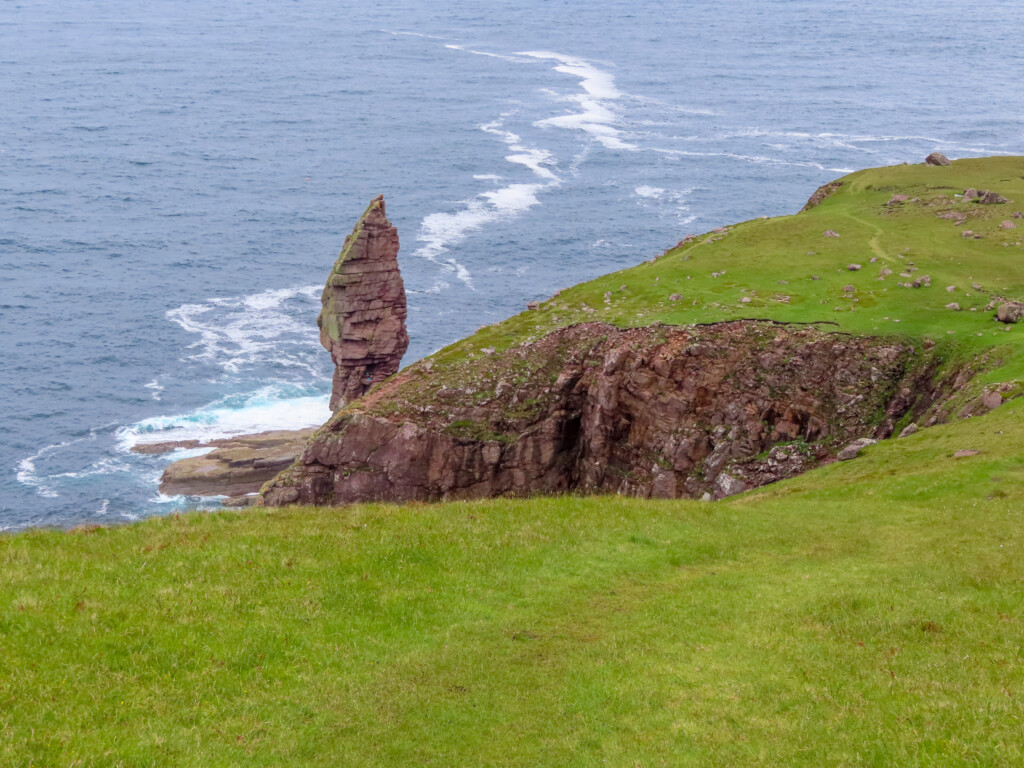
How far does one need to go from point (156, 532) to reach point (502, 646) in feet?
39.2

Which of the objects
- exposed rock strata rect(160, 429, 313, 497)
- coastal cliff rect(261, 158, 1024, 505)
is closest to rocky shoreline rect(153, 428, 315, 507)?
exposed rock strata rect(160, 429, 313, 497)

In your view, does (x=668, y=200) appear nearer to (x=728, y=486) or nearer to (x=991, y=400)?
(x=728, y=486)

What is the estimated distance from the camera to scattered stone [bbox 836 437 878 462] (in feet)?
163

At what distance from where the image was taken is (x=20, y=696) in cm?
1933

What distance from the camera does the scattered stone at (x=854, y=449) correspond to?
49.8 metres

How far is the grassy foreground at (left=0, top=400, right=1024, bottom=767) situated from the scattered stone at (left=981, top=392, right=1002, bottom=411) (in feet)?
48.8

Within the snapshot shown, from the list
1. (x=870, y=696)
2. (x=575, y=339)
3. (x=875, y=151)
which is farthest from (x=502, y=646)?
(x=875, y=151)

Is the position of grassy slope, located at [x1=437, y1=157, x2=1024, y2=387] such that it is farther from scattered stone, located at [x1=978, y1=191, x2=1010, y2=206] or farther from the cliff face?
the cliff face

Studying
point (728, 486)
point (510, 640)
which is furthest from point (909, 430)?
point (510, 640)

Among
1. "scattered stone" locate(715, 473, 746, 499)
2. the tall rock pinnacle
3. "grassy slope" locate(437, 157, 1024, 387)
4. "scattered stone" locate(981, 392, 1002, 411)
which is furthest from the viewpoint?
the tall rock pinnacle

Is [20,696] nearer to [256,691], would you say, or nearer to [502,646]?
[256,691]

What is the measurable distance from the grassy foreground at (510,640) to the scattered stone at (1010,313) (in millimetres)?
26477

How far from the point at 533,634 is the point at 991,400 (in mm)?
33331

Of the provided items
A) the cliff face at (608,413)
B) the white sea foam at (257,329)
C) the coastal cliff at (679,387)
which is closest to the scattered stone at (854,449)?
the coastal cliff at (679,387)
